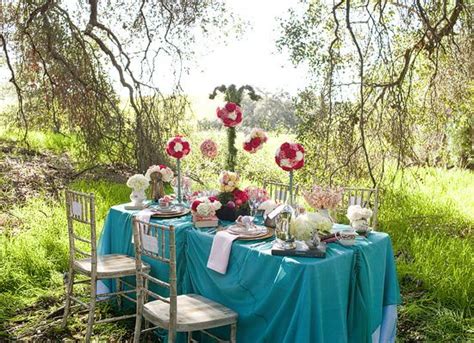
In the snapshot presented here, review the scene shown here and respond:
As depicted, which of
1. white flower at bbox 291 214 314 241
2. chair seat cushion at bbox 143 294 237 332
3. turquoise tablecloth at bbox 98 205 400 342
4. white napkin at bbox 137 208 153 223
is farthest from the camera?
white napkin at bbox 137 208 153 223

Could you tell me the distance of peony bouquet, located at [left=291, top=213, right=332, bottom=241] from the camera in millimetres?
2652

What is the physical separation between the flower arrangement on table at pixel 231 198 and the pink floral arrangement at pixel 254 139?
0.66 ft

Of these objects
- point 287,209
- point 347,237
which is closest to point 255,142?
point 287,209

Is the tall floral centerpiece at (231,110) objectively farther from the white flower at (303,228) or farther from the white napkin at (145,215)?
the white flower at (303,228)

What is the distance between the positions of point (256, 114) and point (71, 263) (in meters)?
10.8

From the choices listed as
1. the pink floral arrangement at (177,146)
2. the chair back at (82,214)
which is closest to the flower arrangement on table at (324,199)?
the pink floral arrangement at (177,146)

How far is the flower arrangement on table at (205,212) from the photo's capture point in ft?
10.2

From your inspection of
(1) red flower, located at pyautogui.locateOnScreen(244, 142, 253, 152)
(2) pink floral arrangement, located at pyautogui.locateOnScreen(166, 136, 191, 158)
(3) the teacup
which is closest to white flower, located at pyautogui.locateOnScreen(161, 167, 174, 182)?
(2) pink floral arrangement, located at pyautogui.locateOnScreen(166, 136, 191, 158)

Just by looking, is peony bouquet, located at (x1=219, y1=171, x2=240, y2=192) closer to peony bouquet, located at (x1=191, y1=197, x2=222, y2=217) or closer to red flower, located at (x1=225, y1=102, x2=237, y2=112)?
peony bouquet, located at (x1=191, y1=197, x2=222, y2=217)

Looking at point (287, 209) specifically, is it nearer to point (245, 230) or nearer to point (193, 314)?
point (245, 230)

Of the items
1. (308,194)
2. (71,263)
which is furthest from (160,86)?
(308,194)

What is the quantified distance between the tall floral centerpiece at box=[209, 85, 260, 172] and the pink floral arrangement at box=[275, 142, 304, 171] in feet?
1.82

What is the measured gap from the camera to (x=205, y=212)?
10.2ft

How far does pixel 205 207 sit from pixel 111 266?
79 cm
